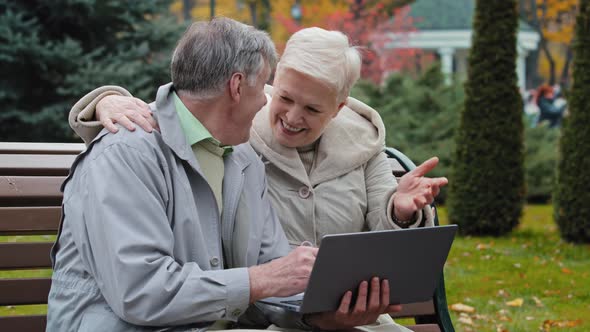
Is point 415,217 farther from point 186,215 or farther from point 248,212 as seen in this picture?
point 186,215

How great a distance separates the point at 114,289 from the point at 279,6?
87.0 ft

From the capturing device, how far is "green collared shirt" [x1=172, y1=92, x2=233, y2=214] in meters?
2.75

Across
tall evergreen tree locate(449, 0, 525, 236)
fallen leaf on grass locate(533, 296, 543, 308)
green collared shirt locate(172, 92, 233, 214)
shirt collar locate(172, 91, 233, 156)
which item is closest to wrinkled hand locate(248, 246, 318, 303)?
green collared shirt locate(172, 92, 233, 214)

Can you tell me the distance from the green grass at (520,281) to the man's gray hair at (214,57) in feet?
10.5

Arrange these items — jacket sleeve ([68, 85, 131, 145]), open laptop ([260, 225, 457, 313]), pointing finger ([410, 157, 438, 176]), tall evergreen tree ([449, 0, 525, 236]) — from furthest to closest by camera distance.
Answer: tall evergreen tree ([449, 0, 525, 236])
pointing finger ([410, 157, 438, 176])
jacket sleeve ([68, 85, 131, 145])
open laptop ([260, 225, 457, 313])

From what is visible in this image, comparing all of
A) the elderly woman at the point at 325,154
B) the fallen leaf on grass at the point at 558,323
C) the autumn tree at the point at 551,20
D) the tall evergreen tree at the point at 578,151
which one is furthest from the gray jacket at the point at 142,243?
the autumn tree at the point at 551,20

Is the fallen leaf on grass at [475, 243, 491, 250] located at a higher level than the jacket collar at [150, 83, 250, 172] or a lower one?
lower

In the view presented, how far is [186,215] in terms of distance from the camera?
266 cm

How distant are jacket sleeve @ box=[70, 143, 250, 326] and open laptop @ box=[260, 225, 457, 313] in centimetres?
23

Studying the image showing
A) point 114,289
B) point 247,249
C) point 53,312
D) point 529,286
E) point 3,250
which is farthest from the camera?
point 529,286

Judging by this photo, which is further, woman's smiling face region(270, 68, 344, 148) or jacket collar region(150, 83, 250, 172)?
woman's smiling face region(270, 68, 344, 148)

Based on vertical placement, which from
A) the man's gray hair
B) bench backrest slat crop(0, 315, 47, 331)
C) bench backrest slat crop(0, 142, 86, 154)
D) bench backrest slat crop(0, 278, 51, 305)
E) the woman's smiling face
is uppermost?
the man's gray hair

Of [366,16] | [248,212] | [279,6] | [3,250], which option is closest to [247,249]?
[248,212]

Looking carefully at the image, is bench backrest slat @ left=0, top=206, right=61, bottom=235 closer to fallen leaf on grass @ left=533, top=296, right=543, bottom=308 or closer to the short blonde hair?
the short blonde hair
